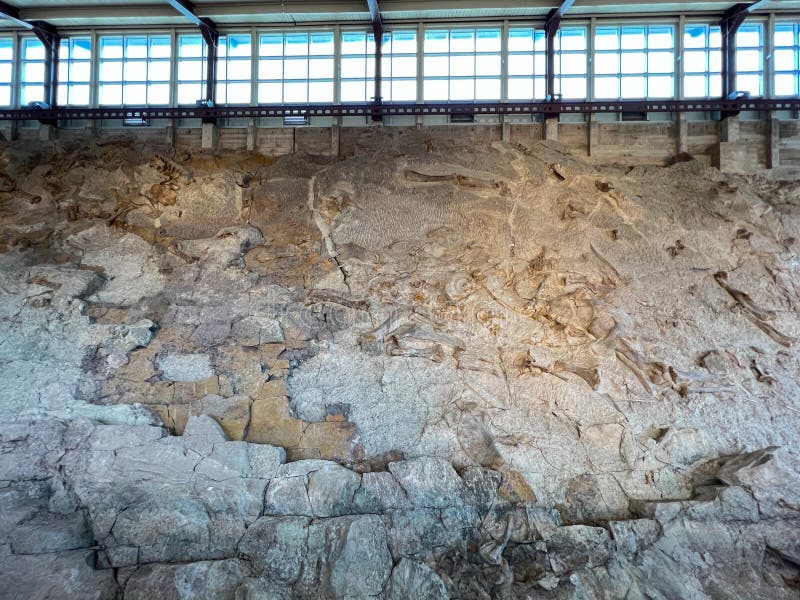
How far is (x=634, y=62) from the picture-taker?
10.0m

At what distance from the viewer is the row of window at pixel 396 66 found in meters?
9.95

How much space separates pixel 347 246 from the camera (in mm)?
8500

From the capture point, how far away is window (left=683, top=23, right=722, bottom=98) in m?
9.84

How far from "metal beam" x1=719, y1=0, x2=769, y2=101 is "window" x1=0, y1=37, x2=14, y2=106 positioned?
49.7 ft

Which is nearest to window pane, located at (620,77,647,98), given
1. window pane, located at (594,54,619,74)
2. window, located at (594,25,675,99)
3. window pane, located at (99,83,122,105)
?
window, located at (594,25,675,99)

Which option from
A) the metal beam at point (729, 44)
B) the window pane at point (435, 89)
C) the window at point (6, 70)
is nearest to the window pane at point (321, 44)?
the window pane at point (435, 89)

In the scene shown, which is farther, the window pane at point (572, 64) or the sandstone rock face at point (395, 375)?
the window pane at point (572, 64)

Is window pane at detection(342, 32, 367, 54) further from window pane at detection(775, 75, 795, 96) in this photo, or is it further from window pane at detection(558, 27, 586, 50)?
window pane at detection(775, 75, 795, 96)

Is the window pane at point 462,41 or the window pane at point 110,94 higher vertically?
the window pane at point 462,41

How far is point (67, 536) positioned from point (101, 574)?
2.26 ft

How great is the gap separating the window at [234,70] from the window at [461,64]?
3.90m

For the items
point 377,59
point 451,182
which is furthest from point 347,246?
point 377,59

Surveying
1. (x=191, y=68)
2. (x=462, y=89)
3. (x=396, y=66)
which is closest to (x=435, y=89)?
(x=462, y=89)

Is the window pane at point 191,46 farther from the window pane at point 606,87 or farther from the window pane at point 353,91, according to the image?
the window pane at point 606,87
